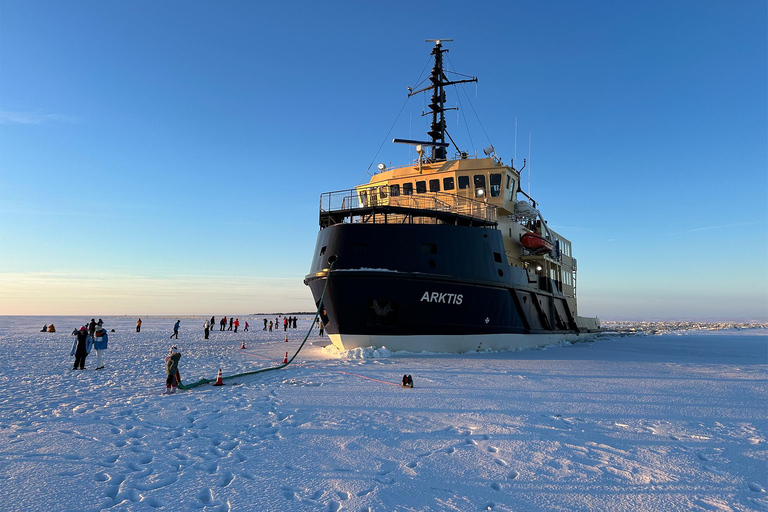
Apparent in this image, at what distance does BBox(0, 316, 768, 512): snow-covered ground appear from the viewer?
390 cm

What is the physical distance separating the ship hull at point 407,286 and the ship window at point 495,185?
4.24 meters

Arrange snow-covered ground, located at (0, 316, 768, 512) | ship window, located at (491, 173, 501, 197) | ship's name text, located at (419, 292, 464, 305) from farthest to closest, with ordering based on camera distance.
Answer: ship window, located at (491, 173, 501, 197)
ship's name text, located at (419, 292, 464, 305)
snow-covered ground, located at (0, 316, 768, 512)

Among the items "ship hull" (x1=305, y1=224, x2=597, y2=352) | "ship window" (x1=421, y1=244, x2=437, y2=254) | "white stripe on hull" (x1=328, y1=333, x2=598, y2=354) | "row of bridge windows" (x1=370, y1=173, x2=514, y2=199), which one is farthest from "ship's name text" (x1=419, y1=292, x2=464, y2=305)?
"row of bridge windows" (x1=370, y1=173, x2=514, y2=199)

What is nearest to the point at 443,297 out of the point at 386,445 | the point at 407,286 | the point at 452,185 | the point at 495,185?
the point at 407,286

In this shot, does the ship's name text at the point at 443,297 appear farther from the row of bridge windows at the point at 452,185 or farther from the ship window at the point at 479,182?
the ship window at the point at 479,182

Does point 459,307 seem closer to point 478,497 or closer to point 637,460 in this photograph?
point 637,460

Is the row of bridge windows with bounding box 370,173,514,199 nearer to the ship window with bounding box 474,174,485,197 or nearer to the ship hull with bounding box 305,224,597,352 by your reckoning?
the ship window with bounding box 474,174,485,197

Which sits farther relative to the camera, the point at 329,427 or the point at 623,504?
the point at 329,427

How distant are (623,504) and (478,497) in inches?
51.4

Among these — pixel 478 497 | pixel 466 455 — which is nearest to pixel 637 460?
pixel 466 455

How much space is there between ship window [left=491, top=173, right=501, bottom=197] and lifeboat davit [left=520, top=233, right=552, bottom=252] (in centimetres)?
261

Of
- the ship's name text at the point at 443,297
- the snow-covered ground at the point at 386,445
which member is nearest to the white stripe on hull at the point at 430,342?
the ship's name text at the point at 443,297

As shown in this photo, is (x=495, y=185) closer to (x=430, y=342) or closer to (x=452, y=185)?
(x=452, y=185)

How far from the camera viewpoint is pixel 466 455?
500cm
